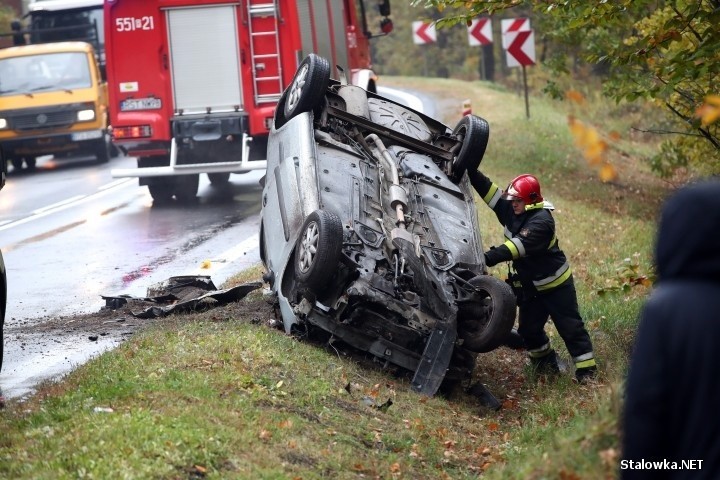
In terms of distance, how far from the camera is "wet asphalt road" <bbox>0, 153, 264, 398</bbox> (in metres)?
8.38

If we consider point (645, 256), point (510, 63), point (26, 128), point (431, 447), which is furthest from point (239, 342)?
point (26, 128)

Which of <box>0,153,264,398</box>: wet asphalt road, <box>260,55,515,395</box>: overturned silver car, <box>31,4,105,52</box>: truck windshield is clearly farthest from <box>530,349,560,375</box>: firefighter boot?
<box>31,4,105,52</box>: truck windshield

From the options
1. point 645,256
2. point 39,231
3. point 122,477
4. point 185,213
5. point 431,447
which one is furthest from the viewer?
point 185,213

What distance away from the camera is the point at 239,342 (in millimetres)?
7250

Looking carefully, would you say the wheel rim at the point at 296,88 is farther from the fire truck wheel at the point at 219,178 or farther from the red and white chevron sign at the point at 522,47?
the red and white chevron sign at the point at 522,47

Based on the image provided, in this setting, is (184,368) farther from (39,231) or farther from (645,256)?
(39,231)

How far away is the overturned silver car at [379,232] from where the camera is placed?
283 inches

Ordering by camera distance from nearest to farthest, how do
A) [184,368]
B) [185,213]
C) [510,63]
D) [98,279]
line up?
[184,368], [98,279], [185,213], [510,63]

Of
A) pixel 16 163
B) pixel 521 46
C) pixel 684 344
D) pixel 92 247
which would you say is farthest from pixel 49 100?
pixel 684 344

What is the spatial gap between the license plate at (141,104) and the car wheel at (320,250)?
7.84 m

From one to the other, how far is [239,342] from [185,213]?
8.31 m

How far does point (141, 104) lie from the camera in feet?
48.8

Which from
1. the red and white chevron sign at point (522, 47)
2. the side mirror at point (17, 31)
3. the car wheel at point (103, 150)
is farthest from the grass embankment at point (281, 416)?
the side mirror at point (17, 31)

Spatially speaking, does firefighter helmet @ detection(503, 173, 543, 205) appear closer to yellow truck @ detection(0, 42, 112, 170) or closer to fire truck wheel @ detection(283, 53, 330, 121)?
fire truck wheel @ detection(283, 53, 330, 121)
